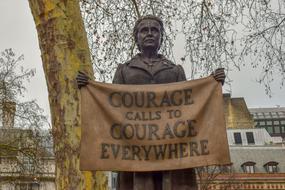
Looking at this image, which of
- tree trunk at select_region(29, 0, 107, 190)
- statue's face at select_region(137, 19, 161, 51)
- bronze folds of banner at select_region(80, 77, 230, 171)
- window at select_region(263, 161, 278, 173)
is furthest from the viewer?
window at select_region(263, 161, 278, 173)

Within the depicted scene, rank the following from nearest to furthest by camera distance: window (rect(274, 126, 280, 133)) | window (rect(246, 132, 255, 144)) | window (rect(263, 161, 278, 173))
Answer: window (rect(263, 161, 278, 173)), window (rect(246, 132, 255, 144)), window (rect(274, 126, 280, 133))

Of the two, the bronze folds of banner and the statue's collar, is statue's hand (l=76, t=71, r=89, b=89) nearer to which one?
the bronze folds of banner

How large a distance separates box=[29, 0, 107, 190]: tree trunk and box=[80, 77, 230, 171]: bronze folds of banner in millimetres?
2921

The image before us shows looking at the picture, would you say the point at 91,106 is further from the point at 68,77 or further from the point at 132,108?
the point at 68,77

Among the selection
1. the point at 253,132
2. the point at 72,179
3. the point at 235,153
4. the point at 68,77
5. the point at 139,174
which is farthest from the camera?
the point at 253,132

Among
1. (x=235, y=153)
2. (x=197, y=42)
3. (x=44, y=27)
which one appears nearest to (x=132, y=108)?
(x=44, y=27)

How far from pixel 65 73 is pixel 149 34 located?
Result: 3.28 metres

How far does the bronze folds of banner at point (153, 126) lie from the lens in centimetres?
384

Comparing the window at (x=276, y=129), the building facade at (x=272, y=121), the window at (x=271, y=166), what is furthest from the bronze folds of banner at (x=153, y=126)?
the window at (x=276, y=129)

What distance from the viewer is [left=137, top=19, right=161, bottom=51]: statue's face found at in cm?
409

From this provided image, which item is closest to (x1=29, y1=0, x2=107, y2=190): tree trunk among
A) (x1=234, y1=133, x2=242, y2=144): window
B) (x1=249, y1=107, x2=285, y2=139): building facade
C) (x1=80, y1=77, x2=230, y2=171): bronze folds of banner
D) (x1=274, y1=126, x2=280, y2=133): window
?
(x1=80, y1=77, x2=230, y2=171): bronze folds of banner

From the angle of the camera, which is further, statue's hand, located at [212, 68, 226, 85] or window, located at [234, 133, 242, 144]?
window, located at [234, 133, 242, 144]

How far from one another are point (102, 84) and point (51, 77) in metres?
3.39

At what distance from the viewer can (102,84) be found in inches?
158
